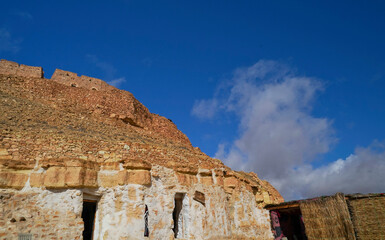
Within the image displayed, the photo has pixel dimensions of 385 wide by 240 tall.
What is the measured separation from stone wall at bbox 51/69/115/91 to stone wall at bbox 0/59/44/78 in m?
1.81

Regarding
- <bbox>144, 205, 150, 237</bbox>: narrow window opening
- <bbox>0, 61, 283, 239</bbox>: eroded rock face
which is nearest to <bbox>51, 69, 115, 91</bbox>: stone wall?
<bbox>0, 61, 283, 239</bbox>: eroded rock face

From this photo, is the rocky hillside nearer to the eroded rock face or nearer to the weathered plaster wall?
the eroded rock face

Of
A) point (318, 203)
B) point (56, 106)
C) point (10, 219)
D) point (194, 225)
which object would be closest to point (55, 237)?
point (10, 219)

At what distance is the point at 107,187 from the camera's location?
341 inches

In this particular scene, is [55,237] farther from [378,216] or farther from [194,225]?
[378,216]

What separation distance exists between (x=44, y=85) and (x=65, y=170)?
44.1 feet

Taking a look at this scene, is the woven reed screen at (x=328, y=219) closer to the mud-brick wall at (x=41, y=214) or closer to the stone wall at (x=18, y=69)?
the mud-brick wall at (x=41, y=214)

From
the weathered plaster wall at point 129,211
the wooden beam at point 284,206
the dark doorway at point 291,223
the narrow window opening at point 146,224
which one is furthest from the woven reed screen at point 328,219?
the narrow window opening at point 146,224

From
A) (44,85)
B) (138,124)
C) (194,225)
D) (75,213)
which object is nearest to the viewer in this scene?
(75,213)

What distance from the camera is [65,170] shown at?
808 centimetres

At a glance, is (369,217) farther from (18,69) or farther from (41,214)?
(18,69)

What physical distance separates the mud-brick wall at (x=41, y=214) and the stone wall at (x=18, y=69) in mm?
17146

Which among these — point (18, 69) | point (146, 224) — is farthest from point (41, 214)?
point (18, 69)

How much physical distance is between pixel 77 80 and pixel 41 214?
65.9 feet
